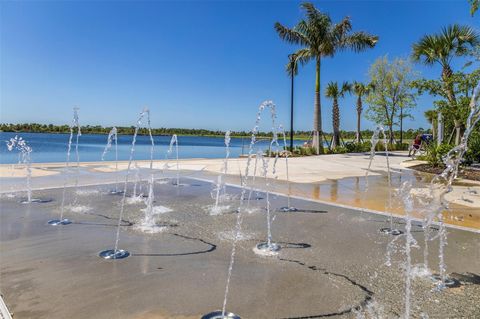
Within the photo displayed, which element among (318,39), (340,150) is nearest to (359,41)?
(318,39)

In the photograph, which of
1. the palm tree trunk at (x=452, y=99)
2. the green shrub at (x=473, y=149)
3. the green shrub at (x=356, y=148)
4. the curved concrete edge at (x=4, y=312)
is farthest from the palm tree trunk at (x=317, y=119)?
the curved concrete edge at (x=4, y=312)

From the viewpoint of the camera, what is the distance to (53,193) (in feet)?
25.6

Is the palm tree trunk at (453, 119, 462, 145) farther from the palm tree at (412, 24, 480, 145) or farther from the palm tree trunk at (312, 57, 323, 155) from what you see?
A: the palm tree trunk at (312, 57, 323, 155)

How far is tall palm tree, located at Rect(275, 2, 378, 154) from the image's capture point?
23156mm

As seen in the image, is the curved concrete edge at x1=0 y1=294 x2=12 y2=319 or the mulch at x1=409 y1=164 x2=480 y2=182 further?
the mulch at x1=409 y1=164 x2=480 y2=182

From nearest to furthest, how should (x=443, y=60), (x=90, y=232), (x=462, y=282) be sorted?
(x=462, y=282) < (x=90, y=232) < (x=443, y=60)

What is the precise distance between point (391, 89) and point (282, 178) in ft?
88.1

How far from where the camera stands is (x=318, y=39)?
23.4m

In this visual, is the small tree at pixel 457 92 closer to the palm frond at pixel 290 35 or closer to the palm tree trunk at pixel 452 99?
the palm tree trunk at pixel 452 99

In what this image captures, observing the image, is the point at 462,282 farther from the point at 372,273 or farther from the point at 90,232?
the point at 90,232

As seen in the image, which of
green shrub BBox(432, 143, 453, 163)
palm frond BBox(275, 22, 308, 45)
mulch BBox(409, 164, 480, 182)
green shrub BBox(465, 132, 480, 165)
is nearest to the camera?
mulch BBox(409, 164, 480, 182)

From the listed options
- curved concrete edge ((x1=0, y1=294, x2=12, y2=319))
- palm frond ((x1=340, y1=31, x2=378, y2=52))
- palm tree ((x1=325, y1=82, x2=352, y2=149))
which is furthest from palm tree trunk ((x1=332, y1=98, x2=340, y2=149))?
curved concrete edge ((x1=0, y1=294, x2=12, y2=319))

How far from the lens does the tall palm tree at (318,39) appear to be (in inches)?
912

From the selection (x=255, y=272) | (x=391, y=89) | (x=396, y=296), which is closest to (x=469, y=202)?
(x=396, y=296)
